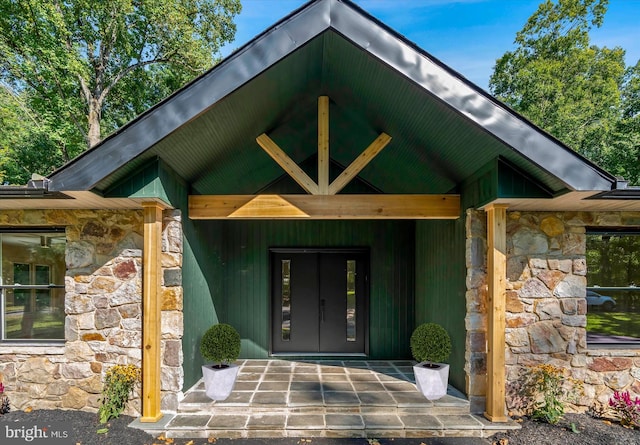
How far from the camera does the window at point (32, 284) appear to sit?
14.9 ft

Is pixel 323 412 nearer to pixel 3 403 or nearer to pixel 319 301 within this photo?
pixel 319 301

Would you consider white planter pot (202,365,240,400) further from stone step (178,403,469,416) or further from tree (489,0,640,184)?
tree (489,0,640,184)

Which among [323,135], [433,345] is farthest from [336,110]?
[433,345]

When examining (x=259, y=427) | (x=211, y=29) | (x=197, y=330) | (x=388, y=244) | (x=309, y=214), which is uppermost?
(x=211, y=29)

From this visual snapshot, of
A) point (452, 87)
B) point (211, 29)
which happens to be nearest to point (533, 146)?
point (452, 87)

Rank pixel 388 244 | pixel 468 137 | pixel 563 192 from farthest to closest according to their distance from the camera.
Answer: pixel 388 244
pixel 468 137
pixel 563 192

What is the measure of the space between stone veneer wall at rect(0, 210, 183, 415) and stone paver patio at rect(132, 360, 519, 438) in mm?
442

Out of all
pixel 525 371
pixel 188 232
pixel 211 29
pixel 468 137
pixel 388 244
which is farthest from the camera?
pixel 211 29

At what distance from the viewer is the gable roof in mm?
3254

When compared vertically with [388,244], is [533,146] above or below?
above

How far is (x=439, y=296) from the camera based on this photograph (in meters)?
5.27

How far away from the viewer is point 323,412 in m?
4.16

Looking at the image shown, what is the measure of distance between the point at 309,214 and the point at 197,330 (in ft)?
7.42

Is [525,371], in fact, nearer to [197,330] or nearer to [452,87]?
[452,87]
